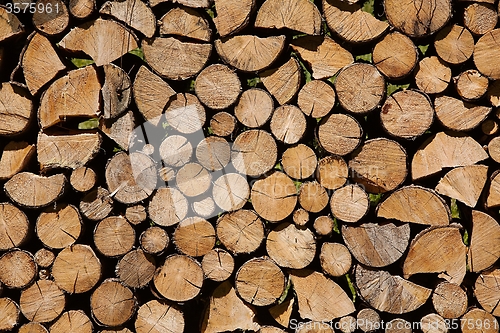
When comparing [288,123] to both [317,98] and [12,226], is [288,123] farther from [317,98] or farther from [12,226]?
Answer: [12,226]

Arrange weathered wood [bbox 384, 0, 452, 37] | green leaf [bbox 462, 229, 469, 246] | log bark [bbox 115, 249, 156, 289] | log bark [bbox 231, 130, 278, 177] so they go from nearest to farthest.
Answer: weathered wood [bbox 384, 0, 452, 37]
log bark [bbox 231, 130, 278, 177]
log bark [bbox 115, 249, 156, 289]
green leaf [bbox 462, 229, 469, 246]

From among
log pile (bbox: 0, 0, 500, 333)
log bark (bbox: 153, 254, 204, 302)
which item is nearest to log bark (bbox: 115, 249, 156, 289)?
log pile (bbox: 0, 0, 500, 333)

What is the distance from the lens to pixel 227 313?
2.57 metres

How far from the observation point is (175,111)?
2.46 meters

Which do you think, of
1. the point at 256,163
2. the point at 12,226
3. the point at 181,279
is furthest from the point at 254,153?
the point at 12,226

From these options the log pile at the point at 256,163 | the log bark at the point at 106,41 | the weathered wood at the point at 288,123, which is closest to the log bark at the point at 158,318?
the log pile at the point at 256,163

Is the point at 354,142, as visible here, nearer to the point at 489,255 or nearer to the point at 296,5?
the point at 296,5

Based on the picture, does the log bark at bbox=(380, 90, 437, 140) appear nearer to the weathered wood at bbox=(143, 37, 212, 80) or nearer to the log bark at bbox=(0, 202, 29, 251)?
the weathered wood at bbox=(143, 37, 212, 80)

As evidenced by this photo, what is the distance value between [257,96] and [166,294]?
1134 mm

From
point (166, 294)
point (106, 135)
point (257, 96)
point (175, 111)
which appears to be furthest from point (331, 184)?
point (106, 135)

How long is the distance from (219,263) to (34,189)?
104cm

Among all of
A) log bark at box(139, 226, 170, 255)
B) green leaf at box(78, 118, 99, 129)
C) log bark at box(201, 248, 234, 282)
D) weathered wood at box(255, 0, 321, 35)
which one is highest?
weathered wood at box(255, 0, 321, 35)

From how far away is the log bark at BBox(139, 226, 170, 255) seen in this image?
2.48m

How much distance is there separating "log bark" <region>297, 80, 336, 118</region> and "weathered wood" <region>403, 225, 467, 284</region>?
2.63ft
